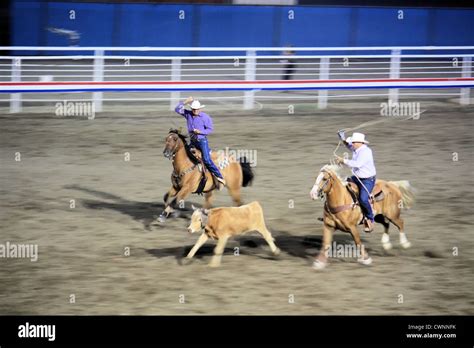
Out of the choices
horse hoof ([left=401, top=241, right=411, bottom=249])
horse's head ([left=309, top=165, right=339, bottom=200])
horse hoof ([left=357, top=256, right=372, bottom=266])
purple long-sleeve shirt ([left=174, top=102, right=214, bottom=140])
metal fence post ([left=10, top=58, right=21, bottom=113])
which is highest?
metal fence post ([left=10, top=58, right=21, bottom=113])

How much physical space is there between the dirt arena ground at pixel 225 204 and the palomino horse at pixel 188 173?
21.2 inches

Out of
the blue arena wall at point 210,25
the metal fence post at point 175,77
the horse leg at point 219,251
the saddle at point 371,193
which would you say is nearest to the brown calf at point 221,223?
the horse leg at point 219,251

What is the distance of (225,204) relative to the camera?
14.0 m

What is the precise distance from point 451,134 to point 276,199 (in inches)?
240

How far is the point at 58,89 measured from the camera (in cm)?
1945

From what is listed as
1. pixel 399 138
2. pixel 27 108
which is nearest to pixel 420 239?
pixel 399 138

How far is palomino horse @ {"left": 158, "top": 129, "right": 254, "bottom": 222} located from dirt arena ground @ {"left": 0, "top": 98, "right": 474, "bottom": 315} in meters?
0.54

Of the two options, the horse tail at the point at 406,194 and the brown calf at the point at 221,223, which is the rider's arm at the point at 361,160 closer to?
the horse tail at the point at 406,194

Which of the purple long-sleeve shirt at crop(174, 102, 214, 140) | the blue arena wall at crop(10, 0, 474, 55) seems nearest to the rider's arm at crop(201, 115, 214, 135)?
the purple long-sleeve shirt at crop(174, 102, 214, 140)

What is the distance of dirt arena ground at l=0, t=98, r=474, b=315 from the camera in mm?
9781

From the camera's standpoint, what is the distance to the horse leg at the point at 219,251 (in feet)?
35.2

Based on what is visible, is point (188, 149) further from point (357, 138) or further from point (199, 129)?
point (357, 138)

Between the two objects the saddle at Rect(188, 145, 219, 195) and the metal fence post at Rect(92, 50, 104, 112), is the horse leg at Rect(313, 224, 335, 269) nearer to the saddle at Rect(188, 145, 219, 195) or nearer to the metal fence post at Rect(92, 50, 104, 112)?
the saddle at Rect(188, 145, 219, 195)
